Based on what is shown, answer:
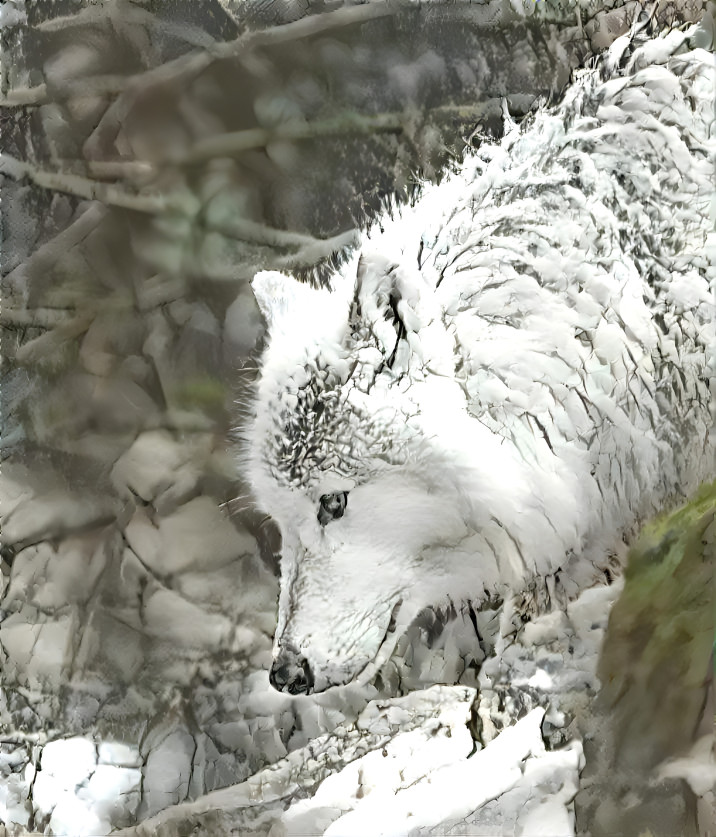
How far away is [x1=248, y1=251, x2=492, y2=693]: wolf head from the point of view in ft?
4.00

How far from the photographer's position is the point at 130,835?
123 cm

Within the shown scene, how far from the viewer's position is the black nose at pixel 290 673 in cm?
123

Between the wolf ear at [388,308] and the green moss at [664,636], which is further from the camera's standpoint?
the green moss at [664,636]

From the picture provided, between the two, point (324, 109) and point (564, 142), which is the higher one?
point (324, 109)

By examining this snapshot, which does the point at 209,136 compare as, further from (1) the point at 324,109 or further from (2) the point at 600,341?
(2) the point at 600,341

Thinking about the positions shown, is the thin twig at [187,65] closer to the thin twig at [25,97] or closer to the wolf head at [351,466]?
the thin twig at [25,97]

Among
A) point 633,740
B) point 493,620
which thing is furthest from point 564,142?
point 633,740

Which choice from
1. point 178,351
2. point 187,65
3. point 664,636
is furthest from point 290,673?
point 187,65

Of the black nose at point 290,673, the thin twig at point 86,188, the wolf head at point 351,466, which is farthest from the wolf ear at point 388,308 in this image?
the black nose at point 290,673

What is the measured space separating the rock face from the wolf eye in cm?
10

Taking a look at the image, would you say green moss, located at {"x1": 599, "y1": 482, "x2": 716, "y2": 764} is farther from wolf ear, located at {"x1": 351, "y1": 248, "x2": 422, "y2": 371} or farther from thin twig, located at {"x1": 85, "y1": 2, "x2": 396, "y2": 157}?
thin twig, located at {"x1": 85, "y1": 2, "x2": 396, "y2": 157}

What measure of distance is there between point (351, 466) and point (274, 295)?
1.00ft

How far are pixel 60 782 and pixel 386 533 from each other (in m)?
0.65

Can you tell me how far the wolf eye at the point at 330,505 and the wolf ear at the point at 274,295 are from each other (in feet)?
0.99
